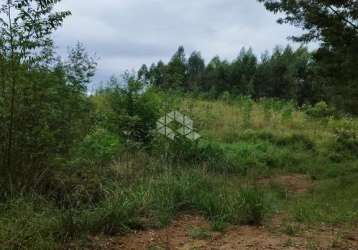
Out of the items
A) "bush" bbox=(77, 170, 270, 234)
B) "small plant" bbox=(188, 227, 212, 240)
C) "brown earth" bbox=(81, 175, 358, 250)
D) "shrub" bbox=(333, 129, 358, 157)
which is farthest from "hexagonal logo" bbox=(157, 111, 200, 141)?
"shrub" bbox=(333, 129, 358, 157)

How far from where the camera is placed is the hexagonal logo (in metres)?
10.7

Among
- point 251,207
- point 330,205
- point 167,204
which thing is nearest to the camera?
point 251,207

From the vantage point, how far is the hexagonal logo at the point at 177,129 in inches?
422

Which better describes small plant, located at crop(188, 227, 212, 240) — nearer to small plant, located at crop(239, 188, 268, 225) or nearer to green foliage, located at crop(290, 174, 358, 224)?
small plant, located at crop(239, 188, 268, 225)

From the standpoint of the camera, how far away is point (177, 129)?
35.9 feet

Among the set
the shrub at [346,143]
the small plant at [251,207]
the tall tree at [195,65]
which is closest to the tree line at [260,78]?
the tall tree at [195,65]

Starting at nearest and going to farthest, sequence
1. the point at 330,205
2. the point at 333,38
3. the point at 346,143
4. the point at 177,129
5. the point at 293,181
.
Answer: the point at 330,205
the point at 333,38
the point at 293,181
the point at 177,129
the point at 346,143

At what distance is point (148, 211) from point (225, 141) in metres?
9.36

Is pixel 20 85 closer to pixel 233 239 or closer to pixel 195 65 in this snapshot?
pixel 233 239

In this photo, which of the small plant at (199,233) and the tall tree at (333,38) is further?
the tall tree at (333,38)

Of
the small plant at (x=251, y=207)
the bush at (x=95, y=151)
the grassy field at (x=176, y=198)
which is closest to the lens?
the grassy field at (x=176, y=198)

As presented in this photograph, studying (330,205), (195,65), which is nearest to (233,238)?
(330,205)

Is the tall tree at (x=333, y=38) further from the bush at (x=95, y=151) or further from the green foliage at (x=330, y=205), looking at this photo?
the bush at (x=95, y=151)

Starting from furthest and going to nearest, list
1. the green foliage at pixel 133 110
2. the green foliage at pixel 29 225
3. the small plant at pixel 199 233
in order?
the green foliage at pixel 133 110
the small plant at pixel 199 233
the green foliage at pixel 29 225
